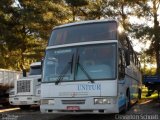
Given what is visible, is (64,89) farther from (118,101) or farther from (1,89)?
(1,89)

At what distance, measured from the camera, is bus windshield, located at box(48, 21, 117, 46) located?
518 inches

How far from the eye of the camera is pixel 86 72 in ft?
40.8

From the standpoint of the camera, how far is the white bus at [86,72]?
1211cm

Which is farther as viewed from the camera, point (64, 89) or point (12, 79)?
point (12, 79)

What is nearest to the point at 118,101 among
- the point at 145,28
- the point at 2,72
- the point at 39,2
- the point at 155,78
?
the point at 155,78

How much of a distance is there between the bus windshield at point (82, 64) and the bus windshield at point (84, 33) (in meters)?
0.43

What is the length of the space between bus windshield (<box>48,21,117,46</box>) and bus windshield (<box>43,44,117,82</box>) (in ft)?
1.42

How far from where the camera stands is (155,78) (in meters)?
20.3

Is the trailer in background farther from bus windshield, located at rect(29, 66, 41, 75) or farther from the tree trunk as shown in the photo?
the tree trunk

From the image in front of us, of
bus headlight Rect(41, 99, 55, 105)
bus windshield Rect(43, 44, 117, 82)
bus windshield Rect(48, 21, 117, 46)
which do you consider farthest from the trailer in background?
bus headlight Rect(41, 99, 55, 105)

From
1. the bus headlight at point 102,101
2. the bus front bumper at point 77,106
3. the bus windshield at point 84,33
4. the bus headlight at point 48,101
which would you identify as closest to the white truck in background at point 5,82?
the bus windshield at point 84,33

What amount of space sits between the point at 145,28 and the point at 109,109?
74.9 feet

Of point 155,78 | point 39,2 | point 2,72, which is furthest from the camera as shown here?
point 39,2

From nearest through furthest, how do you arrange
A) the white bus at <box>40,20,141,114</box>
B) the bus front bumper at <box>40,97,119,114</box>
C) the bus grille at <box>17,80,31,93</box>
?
the bus front bumper at <box>40,97,119,114</box>
the white bus at <box>40,20,141,114</box>
the bus grille at <box>17,80,31,93</box>
